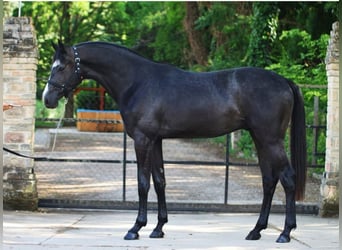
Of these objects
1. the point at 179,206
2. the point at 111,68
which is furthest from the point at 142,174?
the point at 179,206

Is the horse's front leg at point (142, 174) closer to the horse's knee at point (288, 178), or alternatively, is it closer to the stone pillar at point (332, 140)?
the horse's knee at point (288, 178)

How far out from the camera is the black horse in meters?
6.60

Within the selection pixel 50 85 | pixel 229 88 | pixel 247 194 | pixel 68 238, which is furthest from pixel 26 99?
pixel 247 194

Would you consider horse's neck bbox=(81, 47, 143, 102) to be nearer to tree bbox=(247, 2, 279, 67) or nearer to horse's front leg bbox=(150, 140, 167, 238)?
horse's front leg bbox=(150, 140, 167, 238)

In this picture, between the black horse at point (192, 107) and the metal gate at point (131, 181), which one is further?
the metal gate at point (131, 181)

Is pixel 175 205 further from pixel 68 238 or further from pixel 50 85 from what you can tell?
pixel 50 85

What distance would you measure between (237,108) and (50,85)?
2.00 meters

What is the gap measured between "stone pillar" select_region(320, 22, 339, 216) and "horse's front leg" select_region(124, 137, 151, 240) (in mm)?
3128

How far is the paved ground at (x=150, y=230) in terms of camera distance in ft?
21.0

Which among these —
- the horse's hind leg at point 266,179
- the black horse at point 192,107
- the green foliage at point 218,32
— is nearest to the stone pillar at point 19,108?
the green foliage at point 218,32

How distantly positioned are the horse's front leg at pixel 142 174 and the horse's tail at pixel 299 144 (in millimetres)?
1588

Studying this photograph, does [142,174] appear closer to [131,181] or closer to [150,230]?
[150,230]

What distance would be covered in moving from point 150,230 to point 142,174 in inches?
40.0

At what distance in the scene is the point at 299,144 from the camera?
269 inches
